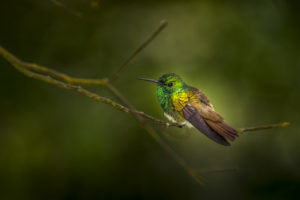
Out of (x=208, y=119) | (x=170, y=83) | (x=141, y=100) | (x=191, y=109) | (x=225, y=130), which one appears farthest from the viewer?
(x=141, y=100)

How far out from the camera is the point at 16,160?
368cm

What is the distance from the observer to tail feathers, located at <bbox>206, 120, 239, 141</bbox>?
1452mm

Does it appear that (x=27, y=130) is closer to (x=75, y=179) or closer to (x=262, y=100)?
(x=75, y=179)

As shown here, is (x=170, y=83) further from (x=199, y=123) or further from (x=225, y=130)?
(x=225, y=130)

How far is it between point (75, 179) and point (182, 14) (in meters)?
2.54

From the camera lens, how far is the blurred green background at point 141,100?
3.79 metres

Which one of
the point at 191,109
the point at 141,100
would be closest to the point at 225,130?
the point at 191,109

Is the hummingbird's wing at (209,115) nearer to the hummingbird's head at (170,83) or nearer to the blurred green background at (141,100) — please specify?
the hummingbird's head at (170,83)

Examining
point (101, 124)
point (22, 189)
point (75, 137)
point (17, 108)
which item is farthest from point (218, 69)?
point (22, 189)

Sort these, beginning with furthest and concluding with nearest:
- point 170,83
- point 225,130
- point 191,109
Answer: point 170,83 → point 191,109 → point 225,130

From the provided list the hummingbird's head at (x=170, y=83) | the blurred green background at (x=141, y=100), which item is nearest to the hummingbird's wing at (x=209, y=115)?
the hummingbird's head at (x=170, y=83)

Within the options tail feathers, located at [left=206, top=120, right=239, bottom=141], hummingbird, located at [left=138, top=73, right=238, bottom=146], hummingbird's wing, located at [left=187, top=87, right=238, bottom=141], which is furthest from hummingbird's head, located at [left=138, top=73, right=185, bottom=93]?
tail feathers, located at [left=206, top=120, right=239, bottom=141]

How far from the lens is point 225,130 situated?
4.87 ft

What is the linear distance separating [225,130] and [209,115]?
22cm
